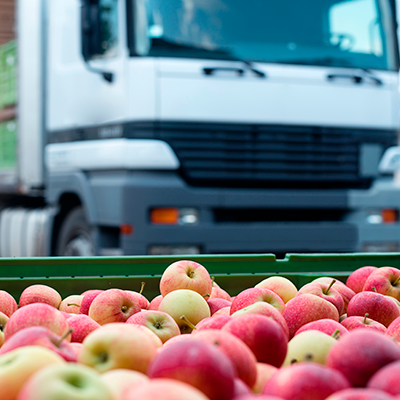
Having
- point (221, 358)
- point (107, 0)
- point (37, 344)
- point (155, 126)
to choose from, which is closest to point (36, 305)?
point (37, 344)

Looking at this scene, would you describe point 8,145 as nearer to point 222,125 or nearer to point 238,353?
point 222,125

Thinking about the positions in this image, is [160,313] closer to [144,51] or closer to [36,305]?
[36,305]

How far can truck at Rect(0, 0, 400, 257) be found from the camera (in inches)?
176

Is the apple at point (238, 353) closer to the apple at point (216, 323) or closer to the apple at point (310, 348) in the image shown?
the apple at point (310, 348)

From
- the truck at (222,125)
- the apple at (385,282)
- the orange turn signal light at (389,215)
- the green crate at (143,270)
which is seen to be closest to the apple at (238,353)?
the apple at (385,282)

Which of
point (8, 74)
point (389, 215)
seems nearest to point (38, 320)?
point (389, 215)

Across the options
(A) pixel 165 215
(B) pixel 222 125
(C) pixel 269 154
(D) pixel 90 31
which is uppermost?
(D) pixel 90 31

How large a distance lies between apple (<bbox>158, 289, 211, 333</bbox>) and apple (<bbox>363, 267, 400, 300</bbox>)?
0.60 m

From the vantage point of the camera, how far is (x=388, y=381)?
3.43 feet

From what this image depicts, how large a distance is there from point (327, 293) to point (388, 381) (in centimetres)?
98

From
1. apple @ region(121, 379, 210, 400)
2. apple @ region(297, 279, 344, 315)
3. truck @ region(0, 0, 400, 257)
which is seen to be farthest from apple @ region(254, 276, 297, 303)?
truck @ region(0, 0, 400, 257)

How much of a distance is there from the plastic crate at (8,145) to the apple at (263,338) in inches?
207

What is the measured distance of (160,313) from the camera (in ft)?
5.75

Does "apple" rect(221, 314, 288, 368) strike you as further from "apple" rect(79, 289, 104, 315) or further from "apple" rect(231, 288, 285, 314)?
"apple" rect(79, 289, 104, 315)
